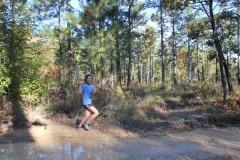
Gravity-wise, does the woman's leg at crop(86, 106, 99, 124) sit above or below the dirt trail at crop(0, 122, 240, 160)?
above

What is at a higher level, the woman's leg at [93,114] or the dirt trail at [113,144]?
the woman's leg at [93,114]

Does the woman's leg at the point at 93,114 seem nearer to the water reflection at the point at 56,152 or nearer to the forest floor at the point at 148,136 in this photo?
the forest floor at the point at 148,136

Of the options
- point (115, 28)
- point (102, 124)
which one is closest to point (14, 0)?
point (102, 124)

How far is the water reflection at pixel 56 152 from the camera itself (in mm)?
6344

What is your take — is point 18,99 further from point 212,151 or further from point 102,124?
point 212,151

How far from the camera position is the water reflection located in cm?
634

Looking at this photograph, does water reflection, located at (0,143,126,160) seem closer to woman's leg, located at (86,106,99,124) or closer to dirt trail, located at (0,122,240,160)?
dirt trail, located at (0,122,240,160)

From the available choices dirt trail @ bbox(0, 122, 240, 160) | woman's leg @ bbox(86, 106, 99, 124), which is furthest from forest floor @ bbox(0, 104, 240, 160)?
woman's leg @ bbox(86, 106, 99, 124)

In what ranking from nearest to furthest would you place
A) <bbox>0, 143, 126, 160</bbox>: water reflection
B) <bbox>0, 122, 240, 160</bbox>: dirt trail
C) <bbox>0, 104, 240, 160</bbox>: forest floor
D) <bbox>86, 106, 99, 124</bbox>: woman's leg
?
<bbox>0, 143, 126, 160</bbox>: water reflection, <bbox>0, 122, 240, 160</bbox>: dirt trail, <bbox>0, 104, 240, 160</bbox>: forest floor, <bbox>86, 106, 99, 124</bbox>: woman's leg

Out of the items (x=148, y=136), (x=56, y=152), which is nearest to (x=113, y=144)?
(x=148, y=136)

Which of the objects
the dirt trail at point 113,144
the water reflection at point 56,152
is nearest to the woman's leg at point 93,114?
the dirt trail at point 113,144

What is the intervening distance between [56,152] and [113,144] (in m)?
1.50

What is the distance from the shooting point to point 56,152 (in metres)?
6.73

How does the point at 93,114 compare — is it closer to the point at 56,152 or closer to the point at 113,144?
the point at 113,144
